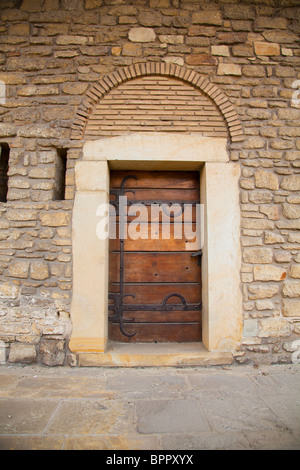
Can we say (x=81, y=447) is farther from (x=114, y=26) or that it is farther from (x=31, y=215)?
(x=114, y=26)

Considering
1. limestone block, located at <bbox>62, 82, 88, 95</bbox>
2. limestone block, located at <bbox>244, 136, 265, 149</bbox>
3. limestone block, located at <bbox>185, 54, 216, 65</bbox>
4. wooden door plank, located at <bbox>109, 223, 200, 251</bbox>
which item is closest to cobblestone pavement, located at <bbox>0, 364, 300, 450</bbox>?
wooden door plank, located at <bbox>109, 223, 200, 251</bbox>

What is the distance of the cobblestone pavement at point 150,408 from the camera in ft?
5.29

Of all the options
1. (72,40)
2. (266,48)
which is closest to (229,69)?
(266,48)

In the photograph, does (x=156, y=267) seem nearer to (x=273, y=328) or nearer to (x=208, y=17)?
(x=273, y=328)

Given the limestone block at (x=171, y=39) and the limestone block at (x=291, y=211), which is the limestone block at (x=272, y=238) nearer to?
the limestone block at (x=291, y=211)

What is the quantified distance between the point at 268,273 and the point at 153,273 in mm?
1161

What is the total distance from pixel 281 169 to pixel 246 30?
153 centimetres

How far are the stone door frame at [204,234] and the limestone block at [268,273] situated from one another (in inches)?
7.1

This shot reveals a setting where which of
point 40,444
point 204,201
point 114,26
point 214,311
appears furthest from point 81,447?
point 114,26

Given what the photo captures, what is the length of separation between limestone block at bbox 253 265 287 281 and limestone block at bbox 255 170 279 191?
799 mm

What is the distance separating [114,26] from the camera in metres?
2.90

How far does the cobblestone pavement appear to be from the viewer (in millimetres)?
1612

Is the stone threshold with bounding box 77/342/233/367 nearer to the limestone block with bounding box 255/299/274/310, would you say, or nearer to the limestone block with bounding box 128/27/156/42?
the limestone block with bounding box 255/299/274/310

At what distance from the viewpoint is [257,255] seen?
9.10 ft
